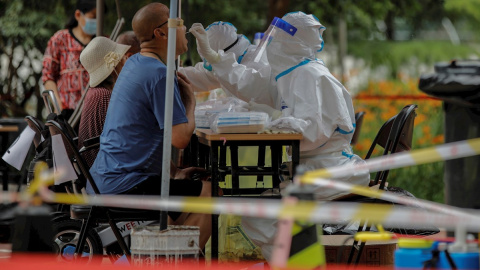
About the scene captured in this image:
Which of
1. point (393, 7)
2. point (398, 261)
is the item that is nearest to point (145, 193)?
point (398, 261)

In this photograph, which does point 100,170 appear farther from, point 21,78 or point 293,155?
point 21,78

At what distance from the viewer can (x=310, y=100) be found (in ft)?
17.0

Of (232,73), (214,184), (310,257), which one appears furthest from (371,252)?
(310,257)

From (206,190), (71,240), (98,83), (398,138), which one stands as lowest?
(71,240)

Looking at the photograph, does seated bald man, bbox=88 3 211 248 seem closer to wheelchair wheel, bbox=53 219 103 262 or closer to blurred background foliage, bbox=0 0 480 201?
wheelchair wheel, bbox=53 219 103 262

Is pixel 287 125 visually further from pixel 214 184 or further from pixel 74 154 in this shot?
pixel 74 154

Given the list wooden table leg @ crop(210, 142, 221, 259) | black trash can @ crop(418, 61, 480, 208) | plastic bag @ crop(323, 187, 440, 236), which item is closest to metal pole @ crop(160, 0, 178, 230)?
wooden table leg @ crop(210, 142, 221, 259)

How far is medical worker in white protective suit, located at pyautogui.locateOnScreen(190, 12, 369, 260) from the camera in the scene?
5.14 metres

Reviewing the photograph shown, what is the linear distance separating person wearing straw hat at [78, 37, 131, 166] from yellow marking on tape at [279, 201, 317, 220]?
2639mm

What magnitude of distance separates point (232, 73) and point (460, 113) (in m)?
1.38

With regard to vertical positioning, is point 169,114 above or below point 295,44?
below

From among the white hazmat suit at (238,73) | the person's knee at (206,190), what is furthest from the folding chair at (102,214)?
the white hazmat suit at (238,73)

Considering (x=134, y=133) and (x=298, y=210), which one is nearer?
(x=298, y=210)

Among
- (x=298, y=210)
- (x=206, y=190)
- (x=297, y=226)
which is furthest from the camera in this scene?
(x=206, y=190)
